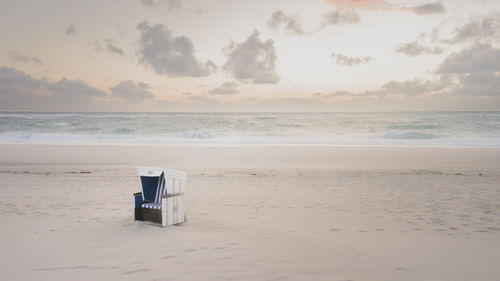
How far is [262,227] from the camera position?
4.72 m

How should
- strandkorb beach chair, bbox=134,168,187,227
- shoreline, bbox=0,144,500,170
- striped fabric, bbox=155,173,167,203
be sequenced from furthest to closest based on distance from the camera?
shoreline, bbox=0,144,500,170 → striped fabric, bbox=155,173,167,203 → strandkorb beach chair, bbox=134,168,187,227

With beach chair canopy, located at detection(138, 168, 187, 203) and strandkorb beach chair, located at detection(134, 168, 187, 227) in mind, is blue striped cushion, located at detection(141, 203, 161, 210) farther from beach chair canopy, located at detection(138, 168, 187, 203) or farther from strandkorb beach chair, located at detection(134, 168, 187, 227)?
beach chair canopy, located at detection(138, 168, 187, 203)

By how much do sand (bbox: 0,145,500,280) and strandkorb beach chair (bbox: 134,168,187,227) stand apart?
16cm

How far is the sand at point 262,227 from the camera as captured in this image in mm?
3379

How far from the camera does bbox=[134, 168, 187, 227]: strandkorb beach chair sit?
4.64 metres

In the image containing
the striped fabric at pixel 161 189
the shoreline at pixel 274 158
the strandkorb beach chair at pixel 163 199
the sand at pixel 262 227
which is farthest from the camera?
the shoreline at pixel 274 158

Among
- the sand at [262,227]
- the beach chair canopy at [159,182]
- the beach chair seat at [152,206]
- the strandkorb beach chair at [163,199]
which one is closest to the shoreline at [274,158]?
the sand at [262,227]

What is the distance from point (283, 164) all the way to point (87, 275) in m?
8.63

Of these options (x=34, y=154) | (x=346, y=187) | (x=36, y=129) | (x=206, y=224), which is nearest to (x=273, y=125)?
(x=36, y=129)

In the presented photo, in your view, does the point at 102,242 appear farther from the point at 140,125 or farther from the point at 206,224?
the point at 140,125

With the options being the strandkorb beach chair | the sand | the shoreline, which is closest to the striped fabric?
the strandkorb beach chair

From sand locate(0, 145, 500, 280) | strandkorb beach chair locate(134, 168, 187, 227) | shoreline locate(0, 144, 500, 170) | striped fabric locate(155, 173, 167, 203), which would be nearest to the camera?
sand locate(0, 145, 500, 280)

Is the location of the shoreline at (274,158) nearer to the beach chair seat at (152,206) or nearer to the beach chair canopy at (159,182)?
the beach chair canopy at (159,182)

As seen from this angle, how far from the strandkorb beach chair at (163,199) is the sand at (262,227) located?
0.16m
